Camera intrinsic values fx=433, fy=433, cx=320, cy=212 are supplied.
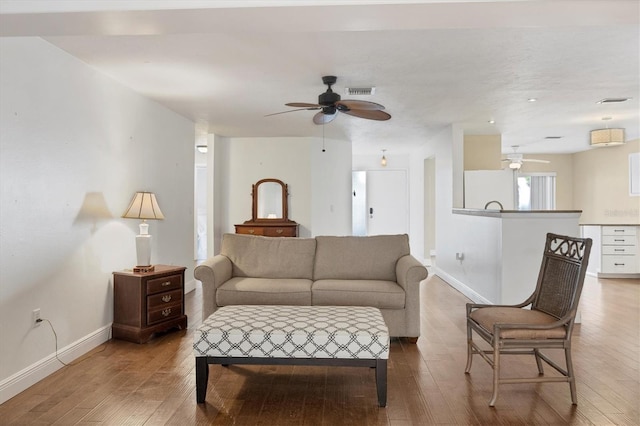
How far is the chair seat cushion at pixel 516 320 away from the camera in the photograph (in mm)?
2449

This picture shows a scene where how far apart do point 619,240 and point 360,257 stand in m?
5.38

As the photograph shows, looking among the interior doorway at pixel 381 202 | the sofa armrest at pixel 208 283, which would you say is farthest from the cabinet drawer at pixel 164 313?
the interior doorway at pixel 381 202

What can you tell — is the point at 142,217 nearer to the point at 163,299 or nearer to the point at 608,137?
the point at 163,299

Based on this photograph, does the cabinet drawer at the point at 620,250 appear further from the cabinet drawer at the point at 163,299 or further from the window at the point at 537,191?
the cabinet drawer at the point at 163,299

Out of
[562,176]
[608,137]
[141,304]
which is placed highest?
[608,137]

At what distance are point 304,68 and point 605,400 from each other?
A: 315 cm

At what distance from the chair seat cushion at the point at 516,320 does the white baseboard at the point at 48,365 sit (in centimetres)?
290

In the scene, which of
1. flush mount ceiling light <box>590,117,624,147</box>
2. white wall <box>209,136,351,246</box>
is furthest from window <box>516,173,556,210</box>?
white wall <box>209,136,351,246</box>

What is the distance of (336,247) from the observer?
4.12 m

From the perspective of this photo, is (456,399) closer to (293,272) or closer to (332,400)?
(332,400)

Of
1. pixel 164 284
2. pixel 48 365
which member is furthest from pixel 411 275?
pixel 48 365

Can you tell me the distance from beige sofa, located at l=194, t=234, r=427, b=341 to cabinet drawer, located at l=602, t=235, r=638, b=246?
15.8 ft

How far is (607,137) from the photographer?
6012 mm

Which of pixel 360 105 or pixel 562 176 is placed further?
pixel 562 176
